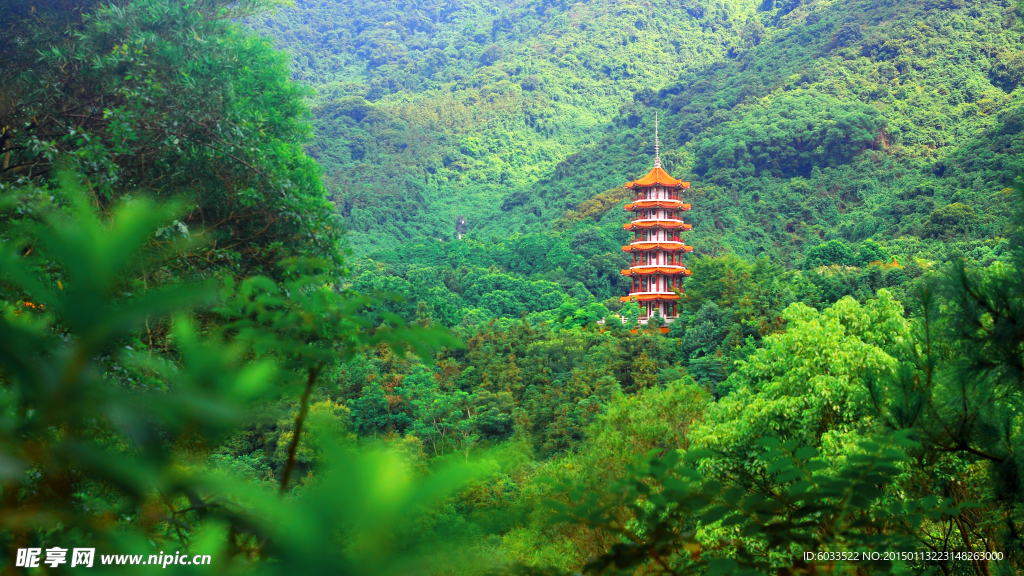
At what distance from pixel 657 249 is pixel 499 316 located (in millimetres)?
5305

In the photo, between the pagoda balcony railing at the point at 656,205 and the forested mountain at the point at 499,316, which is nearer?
the forested mountain at the point at 499,316

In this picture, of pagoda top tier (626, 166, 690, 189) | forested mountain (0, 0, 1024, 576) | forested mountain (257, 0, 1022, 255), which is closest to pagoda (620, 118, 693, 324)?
pagoda top tier (626, 166, 690, 189)

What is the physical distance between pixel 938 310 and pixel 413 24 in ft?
244

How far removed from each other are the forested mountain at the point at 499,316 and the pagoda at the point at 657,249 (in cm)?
118

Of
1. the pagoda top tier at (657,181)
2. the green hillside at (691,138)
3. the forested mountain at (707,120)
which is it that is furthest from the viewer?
the forested mountain at (707,120)

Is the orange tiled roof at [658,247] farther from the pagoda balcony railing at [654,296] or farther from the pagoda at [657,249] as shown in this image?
the pagoda balcony railing at [654,296]

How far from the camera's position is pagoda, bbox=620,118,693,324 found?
20.3 m

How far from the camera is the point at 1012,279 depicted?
1939 millimetres

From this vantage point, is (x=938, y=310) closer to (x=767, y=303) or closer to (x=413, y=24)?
(x=767, y=303)

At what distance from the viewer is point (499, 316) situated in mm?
21094

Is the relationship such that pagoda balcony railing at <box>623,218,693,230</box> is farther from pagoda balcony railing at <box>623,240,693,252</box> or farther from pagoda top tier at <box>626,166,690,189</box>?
pagoda top tier at <box>626,166,690,189</box>

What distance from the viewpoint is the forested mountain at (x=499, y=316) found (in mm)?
437

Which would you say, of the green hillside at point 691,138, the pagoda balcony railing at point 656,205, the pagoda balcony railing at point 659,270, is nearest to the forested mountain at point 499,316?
the green hillside at point 691,138

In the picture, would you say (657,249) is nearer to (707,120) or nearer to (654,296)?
(654,296)
